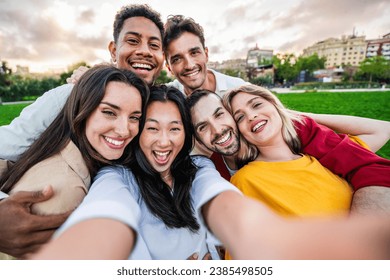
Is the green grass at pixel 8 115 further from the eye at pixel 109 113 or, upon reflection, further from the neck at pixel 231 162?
the neck at pixel 231 162

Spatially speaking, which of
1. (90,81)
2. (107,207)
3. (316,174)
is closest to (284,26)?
(316,174)

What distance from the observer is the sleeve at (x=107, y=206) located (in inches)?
31.7

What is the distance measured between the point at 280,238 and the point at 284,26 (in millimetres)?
1532

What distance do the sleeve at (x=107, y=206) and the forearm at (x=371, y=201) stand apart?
42.9 inches

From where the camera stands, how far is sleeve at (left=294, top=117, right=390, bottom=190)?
4.09ft

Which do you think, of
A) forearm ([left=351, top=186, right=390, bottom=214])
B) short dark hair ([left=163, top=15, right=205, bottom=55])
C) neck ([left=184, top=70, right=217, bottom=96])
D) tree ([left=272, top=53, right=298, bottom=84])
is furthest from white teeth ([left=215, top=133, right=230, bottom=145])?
tree ([left=272, top=53, right=298, bottom=84])

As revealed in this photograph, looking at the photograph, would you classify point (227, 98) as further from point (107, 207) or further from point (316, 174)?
point (107, 207)

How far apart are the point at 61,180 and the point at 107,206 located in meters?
0.39

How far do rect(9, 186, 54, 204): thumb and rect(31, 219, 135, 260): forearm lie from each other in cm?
34

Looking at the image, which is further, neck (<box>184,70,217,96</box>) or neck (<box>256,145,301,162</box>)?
neck (<box>184,70,217,96</box>)

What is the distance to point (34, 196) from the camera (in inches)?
40.5

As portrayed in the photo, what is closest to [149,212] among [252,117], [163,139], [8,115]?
[163,139]

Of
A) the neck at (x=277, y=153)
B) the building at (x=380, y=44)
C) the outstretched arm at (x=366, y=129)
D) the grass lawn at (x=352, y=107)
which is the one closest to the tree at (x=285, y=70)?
the grass lawn at (x=352, y=107)

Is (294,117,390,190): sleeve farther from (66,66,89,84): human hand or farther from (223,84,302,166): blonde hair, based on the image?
(66,66,89,84): human hand
